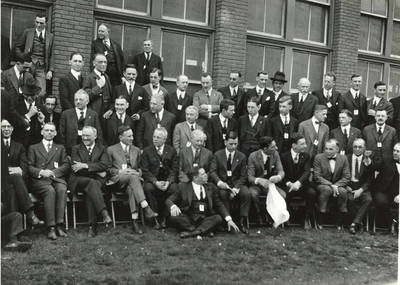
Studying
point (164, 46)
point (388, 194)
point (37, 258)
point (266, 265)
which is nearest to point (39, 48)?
point (164, 46)

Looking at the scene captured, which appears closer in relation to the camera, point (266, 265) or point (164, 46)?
point (266, 265)

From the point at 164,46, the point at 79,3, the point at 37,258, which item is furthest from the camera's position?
the point at 164,46

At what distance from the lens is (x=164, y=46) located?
34.7 feet

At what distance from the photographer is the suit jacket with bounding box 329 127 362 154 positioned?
985 cm

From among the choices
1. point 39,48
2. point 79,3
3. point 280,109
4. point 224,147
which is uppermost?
point 79,3

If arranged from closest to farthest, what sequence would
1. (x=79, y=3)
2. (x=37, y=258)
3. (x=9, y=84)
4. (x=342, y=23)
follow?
1. (x=37, y=258)
2. (x=9, y=84)
3. (x=79, y=3)
4. (x=342, y=23)

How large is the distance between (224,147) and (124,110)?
1.84 metres

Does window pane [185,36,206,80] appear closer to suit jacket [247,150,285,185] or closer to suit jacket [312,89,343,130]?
suit jacket [312,89,343,130]

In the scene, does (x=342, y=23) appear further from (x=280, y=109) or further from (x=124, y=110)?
(x=124, y=110)

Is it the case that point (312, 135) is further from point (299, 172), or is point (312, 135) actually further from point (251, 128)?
point (251, 128)

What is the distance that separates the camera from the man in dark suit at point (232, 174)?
8531 millimetres

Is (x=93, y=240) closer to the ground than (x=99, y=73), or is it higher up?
closer to the ground

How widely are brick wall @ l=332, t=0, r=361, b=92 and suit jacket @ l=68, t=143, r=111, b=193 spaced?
6.73 meters

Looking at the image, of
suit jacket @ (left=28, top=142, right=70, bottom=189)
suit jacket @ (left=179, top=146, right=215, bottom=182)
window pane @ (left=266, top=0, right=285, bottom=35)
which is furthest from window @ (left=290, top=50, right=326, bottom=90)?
suit jacket @ (left=28, top=142, right=70, bottom=189)
